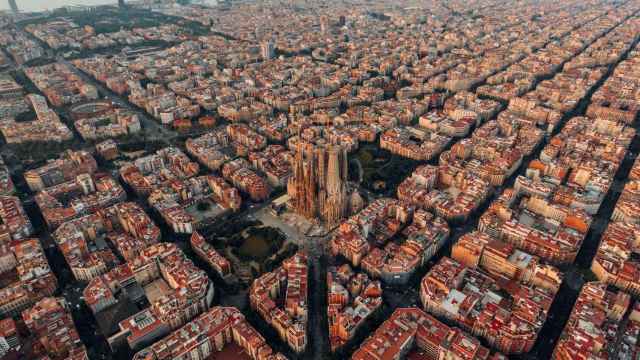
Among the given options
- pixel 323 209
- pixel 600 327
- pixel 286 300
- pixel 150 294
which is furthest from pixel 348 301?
pixel 600 327

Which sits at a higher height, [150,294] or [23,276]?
[23,276]

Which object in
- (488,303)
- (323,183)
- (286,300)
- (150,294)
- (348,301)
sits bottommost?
(150,294)

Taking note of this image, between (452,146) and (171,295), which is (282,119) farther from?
(171,295)

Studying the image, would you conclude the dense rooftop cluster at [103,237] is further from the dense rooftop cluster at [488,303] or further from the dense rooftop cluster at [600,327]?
the dense rooftop cluster at [600,327]

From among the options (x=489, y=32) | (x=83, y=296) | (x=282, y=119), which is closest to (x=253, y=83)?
(x=282, y=119)

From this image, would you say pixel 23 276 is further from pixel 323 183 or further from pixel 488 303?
pixel 488 303

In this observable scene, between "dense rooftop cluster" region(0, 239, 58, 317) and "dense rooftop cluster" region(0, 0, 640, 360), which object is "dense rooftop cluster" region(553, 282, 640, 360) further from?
"dense rooftop cluster" region(0, 239, 58, 317)

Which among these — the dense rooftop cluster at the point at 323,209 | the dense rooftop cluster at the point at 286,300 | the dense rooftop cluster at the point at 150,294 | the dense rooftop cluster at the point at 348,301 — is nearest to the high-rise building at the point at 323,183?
the dense rooftop cluster at the point at 323,209

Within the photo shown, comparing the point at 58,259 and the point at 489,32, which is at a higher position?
the point at 489,32
